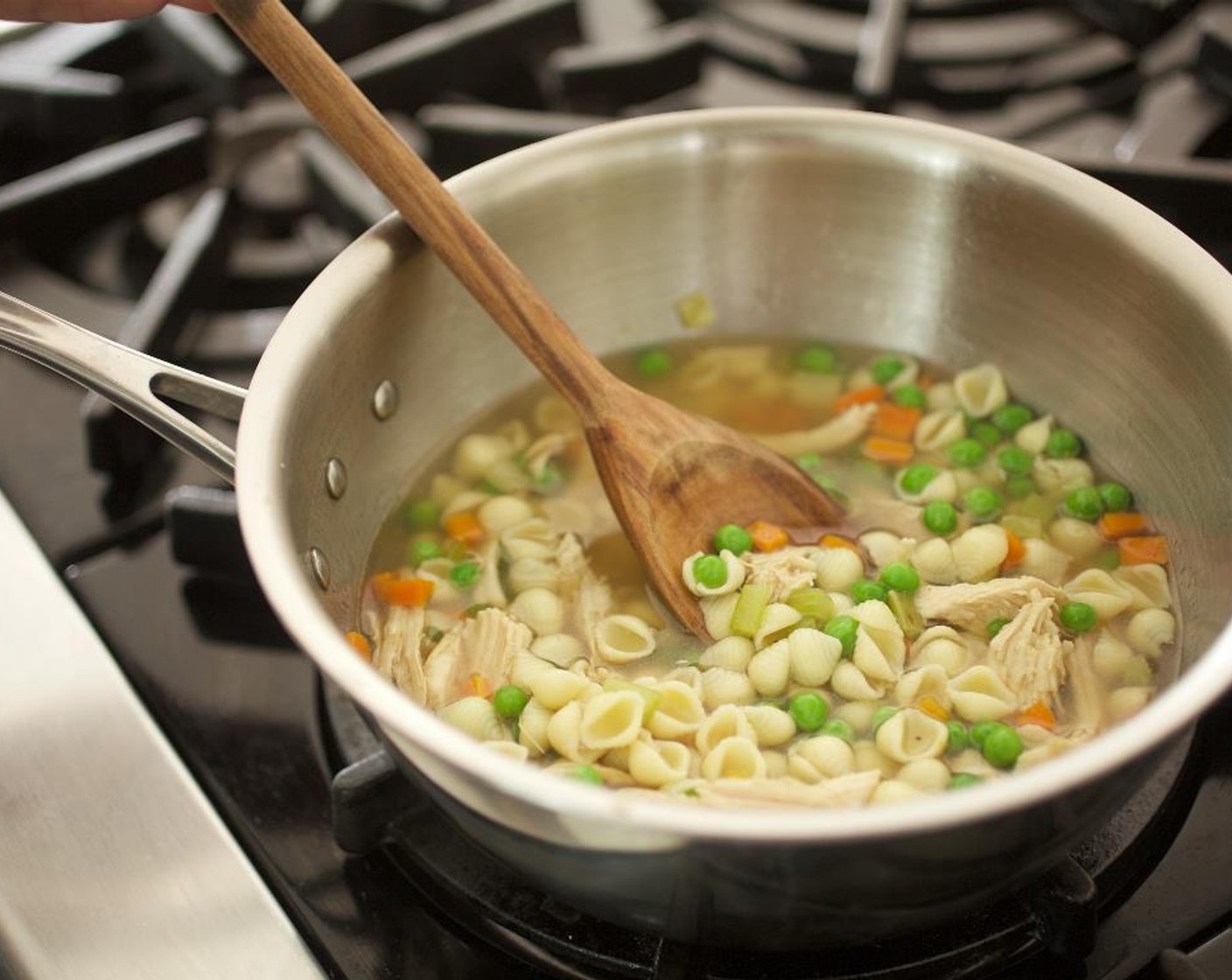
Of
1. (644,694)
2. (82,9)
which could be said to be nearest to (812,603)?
(644,694)

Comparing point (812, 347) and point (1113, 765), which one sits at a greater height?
point (1113, 765)

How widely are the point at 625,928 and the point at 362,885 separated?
268mm

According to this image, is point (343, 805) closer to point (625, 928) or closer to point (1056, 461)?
point (625, 928)

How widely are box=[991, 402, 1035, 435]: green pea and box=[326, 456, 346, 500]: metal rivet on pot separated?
867 mm

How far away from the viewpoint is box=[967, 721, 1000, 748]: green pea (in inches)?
53.0

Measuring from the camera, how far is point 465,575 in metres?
1.62

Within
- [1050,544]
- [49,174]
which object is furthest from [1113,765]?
[49,174]

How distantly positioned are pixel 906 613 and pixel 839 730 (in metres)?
0.19

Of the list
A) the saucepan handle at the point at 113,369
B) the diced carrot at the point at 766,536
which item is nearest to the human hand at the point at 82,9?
the saucepan handle at the point at 113,369

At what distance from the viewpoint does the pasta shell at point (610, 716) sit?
1339 millimetres

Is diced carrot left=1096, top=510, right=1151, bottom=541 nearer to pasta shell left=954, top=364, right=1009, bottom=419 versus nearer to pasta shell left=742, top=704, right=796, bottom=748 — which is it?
pasta shell left=954, top=364, right=1009, bottom=419

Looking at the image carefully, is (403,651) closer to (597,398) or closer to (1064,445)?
(597,398)

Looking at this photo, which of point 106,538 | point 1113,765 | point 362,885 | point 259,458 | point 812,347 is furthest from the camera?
point 812,347

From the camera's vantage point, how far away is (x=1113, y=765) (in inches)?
34.7
